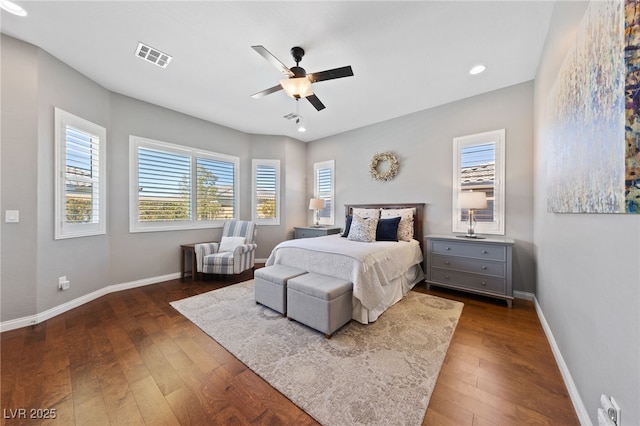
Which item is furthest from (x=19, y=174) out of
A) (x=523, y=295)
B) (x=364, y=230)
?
(x=523, y=295)

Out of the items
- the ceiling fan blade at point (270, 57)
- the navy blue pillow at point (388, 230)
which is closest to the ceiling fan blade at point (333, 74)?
the ceiling fan blade at point (270, 57)

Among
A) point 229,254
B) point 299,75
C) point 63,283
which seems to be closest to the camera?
point 299,75

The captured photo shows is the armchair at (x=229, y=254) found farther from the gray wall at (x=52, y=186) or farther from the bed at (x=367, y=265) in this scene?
the bed at (x=367, y=265)

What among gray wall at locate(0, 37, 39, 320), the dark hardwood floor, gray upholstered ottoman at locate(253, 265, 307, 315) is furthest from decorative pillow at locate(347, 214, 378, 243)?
gray wall at locate(0, 37, 39, 320)

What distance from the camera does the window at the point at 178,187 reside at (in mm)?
3657

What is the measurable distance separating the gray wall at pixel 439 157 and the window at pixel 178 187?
2.38 metres

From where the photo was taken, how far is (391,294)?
287cm

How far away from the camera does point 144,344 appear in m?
2.07

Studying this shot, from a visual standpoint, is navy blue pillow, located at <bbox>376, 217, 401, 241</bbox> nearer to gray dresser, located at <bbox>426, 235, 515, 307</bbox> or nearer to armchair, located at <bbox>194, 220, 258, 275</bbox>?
gray dresser, located at <bbox>426, 235, 515, 307</bbox>

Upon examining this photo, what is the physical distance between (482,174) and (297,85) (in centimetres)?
300

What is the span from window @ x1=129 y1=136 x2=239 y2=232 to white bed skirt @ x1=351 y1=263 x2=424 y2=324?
135 inches

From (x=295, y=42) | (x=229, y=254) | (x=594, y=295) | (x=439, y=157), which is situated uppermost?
(x=295, y=42)

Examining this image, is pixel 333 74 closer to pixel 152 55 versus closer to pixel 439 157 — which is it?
pixel 152 55

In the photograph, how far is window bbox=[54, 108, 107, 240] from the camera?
2686mm
